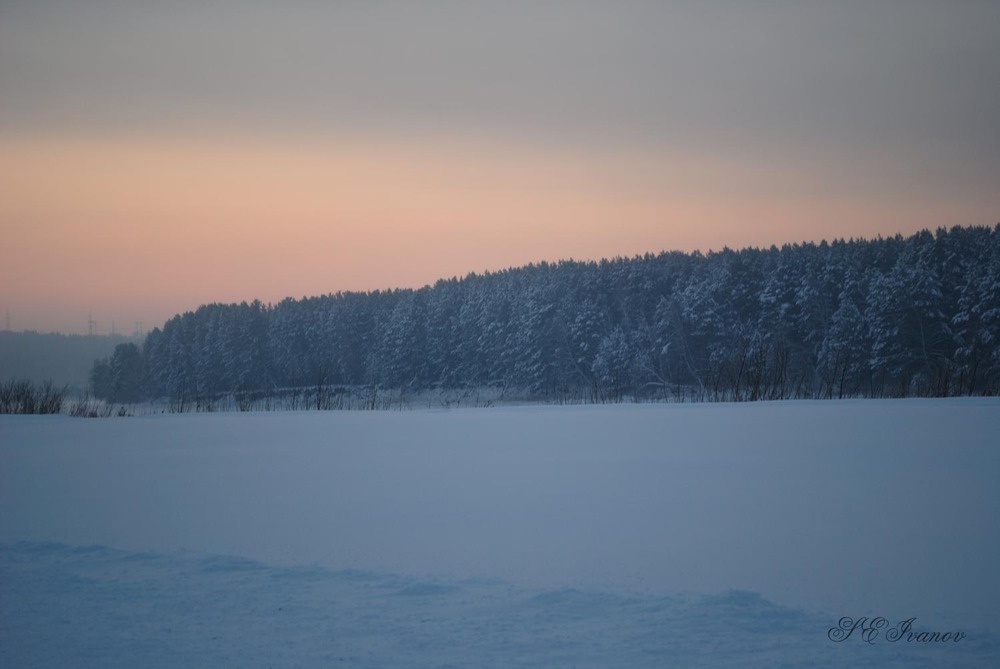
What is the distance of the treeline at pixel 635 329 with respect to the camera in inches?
1200

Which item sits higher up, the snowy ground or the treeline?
the treeline

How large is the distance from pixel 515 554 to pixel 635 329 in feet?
138

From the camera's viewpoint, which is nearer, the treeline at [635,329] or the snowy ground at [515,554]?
the snowy ground at [515,554]

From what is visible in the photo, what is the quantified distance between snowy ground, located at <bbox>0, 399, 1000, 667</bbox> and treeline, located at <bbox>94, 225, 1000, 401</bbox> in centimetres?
906

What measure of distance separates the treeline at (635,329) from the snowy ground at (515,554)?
906 cm

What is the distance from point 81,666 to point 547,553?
7.44 ft

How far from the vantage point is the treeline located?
100.0ft

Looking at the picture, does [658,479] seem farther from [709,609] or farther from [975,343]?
[975,343]

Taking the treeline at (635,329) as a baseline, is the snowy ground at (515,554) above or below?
below

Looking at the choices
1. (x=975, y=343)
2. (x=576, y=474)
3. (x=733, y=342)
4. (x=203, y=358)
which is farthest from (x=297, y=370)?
(x=576, y=474)

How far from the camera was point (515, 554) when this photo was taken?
4.03 meters

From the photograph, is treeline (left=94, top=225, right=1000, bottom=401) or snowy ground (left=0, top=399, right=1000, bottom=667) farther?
treeline (left=94, top=225, right=1000, bottom=401)

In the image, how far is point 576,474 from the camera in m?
6.09

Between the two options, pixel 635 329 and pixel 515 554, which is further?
pixel 635 329
